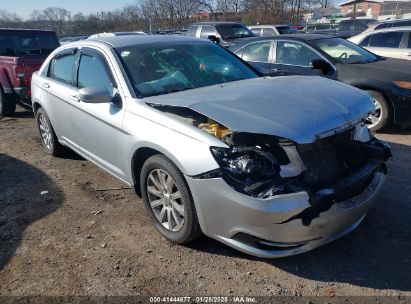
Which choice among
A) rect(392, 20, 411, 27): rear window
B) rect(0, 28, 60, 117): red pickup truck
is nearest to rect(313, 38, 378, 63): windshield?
rect(0, 28, 60, 117): red pickup truck

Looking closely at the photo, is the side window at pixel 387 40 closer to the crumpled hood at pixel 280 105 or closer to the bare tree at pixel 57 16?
the crumpled hood at pixel 280 105

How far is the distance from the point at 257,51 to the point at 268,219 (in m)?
5.81

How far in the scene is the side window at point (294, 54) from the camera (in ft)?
22.9

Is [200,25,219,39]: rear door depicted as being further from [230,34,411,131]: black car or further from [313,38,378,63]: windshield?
[313,38,378,63]: windshield

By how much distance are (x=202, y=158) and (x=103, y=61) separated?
1.82 meters

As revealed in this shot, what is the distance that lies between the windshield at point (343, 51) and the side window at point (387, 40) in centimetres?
237

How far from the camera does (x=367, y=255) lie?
3.12m

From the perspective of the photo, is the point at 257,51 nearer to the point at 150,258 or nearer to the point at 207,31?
the point at 150,258

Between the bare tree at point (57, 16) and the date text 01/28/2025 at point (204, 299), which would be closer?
the date text 01/28/2025 at point (204, 299)

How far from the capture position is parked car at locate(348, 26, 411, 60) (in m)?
8.85

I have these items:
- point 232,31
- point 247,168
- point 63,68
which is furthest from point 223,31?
point 247,168

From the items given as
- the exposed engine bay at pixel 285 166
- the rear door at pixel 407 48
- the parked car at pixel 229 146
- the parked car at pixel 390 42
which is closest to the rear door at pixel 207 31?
the parked car at pixel 390 42

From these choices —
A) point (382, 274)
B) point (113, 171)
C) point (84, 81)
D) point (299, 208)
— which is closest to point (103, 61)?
point (84, 81)

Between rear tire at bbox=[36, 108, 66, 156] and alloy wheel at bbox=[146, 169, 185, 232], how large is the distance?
8.46 ft
